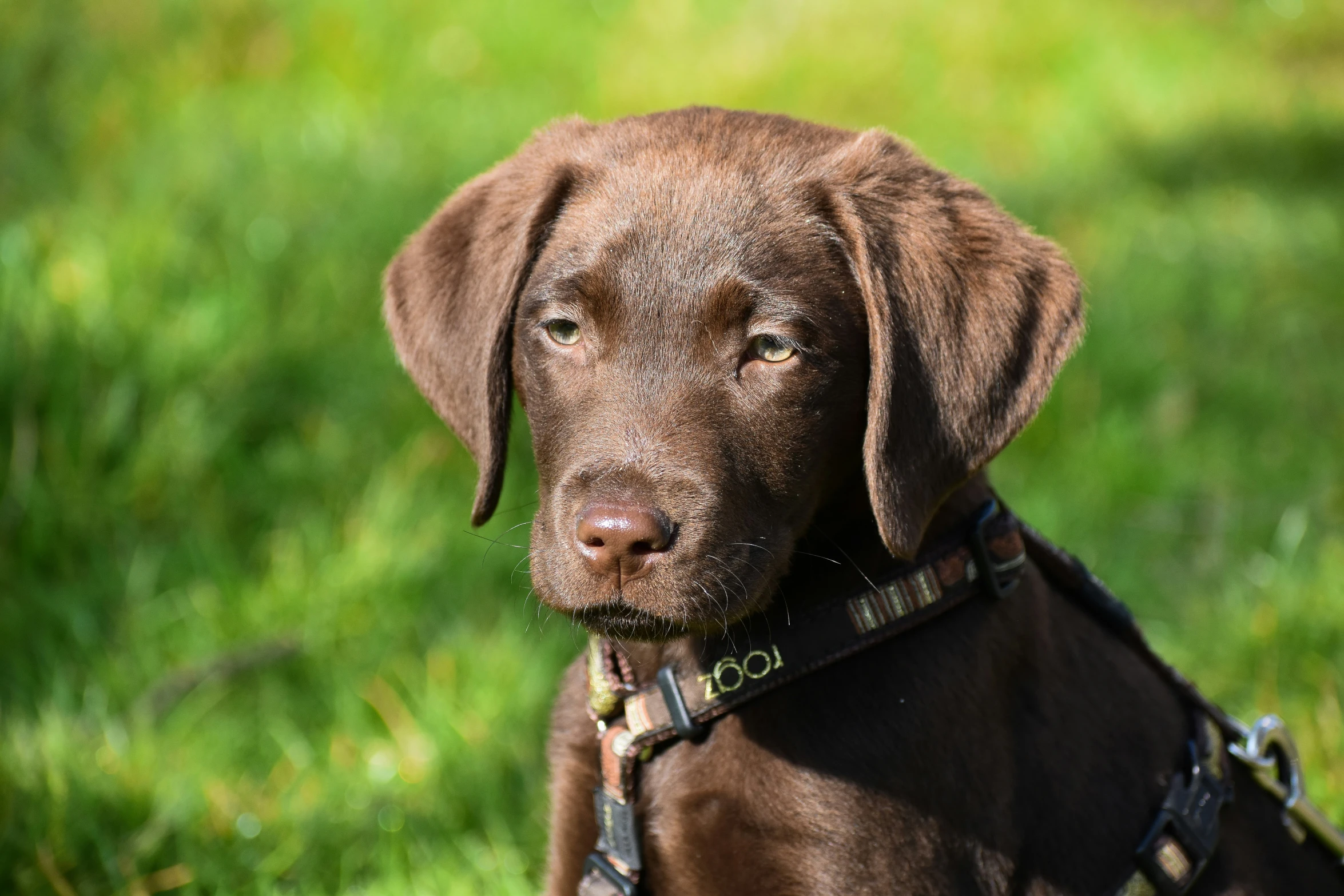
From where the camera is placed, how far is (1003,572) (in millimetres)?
2635

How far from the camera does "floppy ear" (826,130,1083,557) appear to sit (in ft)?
8.30

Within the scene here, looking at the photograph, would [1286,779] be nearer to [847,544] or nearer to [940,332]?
[847,544]

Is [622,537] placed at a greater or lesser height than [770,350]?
lesser

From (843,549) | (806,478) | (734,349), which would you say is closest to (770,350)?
(734,349)

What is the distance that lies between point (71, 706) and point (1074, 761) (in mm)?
2577

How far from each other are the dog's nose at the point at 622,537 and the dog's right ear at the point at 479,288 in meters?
0.48

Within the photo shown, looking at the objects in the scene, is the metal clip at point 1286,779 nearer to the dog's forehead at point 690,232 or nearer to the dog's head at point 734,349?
the dog's head at point 734,349

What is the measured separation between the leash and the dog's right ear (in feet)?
1.59

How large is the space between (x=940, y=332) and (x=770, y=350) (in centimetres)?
30

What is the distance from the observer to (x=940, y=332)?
2.59 metres

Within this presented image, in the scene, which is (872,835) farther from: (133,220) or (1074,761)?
(133,220)

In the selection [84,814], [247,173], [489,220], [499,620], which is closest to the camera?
[489,220]

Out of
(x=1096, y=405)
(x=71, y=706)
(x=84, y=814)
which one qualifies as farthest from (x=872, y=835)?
(x=1096, y=405)

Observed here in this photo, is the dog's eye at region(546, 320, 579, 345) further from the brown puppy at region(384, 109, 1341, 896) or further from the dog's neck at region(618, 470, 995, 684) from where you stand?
the dog's neck at region(618, 470, 995, 684)
